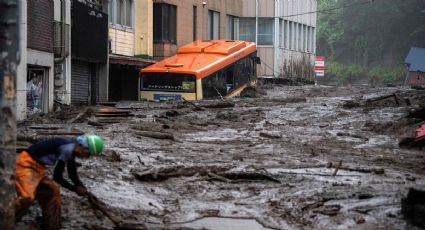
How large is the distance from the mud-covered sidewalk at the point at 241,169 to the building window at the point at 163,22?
12.5 m

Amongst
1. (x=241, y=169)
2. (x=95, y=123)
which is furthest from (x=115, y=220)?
(x=95, y=123)

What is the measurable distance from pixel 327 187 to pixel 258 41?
3795 centimetres

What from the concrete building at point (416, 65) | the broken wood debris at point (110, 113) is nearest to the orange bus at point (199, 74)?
the broken wood debris at point (110, 113)

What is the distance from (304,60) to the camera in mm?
54688

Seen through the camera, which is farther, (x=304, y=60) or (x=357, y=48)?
(x=357, y=48)

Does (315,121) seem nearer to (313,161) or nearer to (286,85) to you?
(313,161)

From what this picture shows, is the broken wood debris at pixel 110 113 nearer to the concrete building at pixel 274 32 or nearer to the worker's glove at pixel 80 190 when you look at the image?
the worker's glove at pixel 80 190

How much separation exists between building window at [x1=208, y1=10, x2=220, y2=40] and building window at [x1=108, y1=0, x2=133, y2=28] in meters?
9.54

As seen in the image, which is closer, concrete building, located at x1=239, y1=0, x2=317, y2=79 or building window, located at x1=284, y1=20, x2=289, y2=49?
concrete building, located at x1=239, y1=0, x2=317, y2=79

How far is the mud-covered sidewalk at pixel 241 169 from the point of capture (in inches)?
359

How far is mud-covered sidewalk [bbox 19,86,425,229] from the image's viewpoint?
9.12 m

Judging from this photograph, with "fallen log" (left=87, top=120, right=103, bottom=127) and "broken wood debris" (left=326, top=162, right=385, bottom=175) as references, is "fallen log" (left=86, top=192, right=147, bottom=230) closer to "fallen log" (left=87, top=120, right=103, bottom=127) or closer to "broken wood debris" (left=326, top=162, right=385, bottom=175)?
"broken wood debris" (left=326, top=162, right=385, bottom=175)

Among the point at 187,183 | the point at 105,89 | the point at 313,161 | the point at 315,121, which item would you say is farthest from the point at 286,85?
the point at 187,183

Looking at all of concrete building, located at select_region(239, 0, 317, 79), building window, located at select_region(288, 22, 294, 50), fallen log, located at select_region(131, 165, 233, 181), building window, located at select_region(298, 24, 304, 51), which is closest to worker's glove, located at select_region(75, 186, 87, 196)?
fallen log, located at select_region(131, 165, 233, 181)
